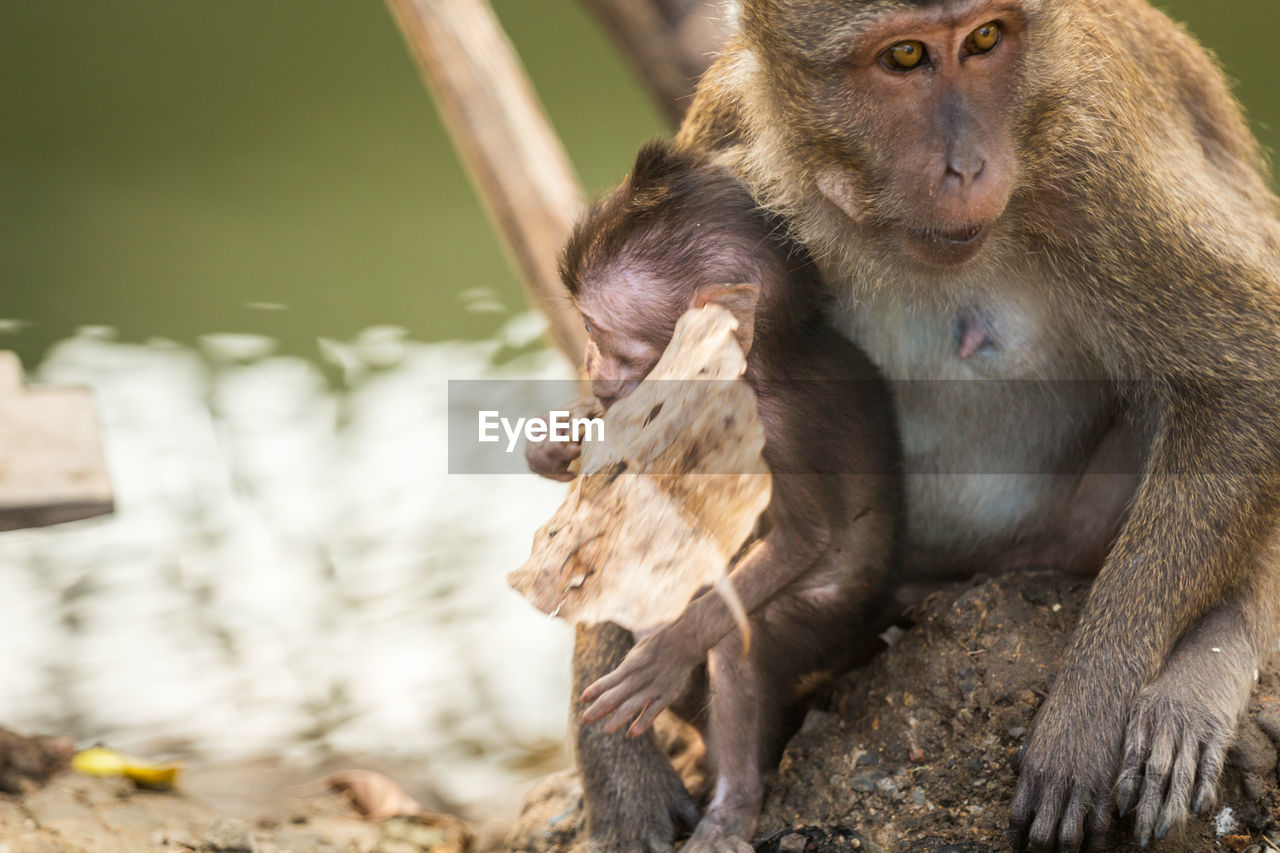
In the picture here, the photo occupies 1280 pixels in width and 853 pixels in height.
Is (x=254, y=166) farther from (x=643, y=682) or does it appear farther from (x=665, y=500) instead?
(x=665, y=500)

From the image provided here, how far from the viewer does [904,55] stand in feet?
9.06

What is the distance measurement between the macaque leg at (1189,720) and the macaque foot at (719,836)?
2.81 feet

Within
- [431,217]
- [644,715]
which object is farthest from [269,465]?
[644,715]

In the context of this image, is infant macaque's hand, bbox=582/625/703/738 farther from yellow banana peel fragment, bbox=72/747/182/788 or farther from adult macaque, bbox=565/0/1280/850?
yellow banana peel fragment, bbox=72/747/182/788

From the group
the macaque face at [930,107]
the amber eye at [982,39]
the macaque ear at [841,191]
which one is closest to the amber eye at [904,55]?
the macaque face at [930,107]

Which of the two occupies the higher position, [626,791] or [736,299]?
[736,299]

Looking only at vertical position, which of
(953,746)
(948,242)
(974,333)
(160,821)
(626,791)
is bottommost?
(160,821)

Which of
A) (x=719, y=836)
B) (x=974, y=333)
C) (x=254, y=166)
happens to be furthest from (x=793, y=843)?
(x=254, y=166)

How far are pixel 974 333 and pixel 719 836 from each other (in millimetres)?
1411

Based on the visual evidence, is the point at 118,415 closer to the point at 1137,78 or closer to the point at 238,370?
the point at 238,370

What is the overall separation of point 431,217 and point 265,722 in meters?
4.13

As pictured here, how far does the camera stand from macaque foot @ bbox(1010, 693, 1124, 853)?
2.91 m

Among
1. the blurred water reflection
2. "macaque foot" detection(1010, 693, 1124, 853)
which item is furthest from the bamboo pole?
"macaque foot" detection(1010, 693, 1124, 853)

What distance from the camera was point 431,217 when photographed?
9.13 metres
